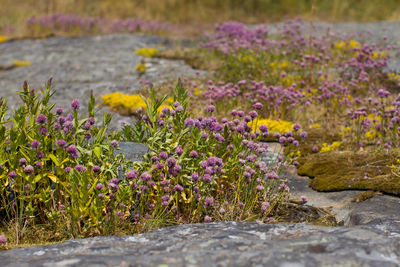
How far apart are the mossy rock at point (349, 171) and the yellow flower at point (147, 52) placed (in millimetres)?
5806

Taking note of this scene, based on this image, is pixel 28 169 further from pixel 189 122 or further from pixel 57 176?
pixel 189 122

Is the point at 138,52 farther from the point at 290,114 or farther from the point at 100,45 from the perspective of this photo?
the point at 290,114

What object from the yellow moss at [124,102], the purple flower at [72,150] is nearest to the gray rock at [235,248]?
the purple flower at [72,150]

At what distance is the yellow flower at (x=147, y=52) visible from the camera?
978 centimetres

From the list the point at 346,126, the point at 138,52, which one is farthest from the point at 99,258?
the point at 138,52

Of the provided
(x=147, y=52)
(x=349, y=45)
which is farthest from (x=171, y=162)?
(x=349, y=45)

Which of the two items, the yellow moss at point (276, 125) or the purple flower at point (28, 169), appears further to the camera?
the yellow moss at point (276, 125)

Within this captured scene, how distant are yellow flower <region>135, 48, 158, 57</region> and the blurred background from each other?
5400 mm

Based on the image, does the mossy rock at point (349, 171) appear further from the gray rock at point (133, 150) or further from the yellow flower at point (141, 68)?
the yellow flower at point (141, 68)

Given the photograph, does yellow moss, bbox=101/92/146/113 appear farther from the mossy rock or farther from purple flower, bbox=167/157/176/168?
purple flower, bbox=167/157/176/168

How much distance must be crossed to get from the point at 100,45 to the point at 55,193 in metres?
8.00

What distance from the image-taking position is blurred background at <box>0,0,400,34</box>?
602 inches

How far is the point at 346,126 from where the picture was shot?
19.0 ft

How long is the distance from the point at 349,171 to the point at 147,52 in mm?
6584
